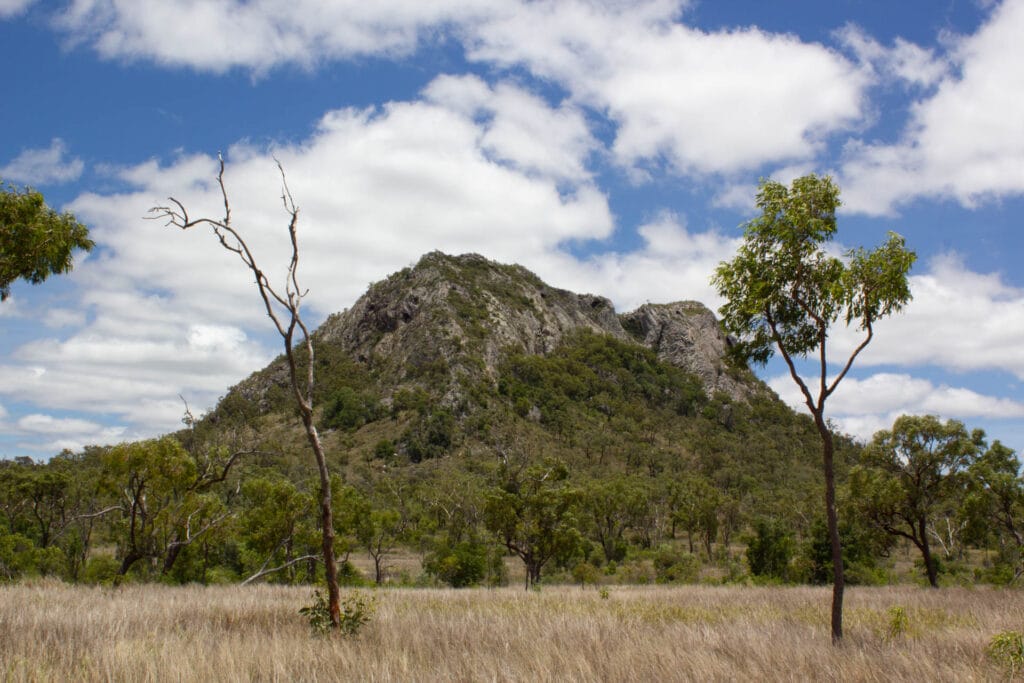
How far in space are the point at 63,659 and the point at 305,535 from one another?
26693mm

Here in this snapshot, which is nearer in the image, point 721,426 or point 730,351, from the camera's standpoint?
point 730,351

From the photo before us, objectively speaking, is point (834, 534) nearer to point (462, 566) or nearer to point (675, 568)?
point (462, 566)

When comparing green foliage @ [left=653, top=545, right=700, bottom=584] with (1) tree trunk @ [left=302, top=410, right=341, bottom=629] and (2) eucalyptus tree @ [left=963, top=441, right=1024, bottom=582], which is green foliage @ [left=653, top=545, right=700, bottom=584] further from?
(1) tree trunk @ [left=302, top=410, right=341, bottom=629]

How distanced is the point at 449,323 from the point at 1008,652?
13760 cm

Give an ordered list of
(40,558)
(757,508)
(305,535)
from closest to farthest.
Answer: (40,558), (305,535), (757,508)

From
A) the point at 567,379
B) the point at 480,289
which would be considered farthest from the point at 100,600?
the point at 480,289

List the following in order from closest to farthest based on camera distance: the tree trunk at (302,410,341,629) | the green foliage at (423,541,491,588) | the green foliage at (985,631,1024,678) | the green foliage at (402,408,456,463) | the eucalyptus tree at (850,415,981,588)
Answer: the green foliage at (985,631,1024,678)
the tree trunk at (302,410,341,629)
the eucalyptus tree at (850,415,981,588)
the green foliage at (423,541,491,588)
the green foliage at (402,408,456,463)

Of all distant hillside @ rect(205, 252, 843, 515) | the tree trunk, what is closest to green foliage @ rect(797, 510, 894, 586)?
the tree trunk

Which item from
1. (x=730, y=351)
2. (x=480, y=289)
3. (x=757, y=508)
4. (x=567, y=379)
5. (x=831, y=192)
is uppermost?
(x=480, y=289)

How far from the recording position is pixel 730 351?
1303 cm

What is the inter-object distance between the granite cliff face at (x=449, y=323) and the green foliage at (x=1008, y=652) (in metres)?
119

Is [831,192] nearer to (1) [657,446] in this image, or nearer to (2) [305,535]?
(2) [305,535]

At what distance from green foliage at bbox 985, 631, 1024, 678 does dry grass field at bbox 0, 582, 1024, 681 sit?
7.9 inches

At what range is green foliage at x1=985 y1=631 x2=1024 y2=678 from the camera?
707 cm
